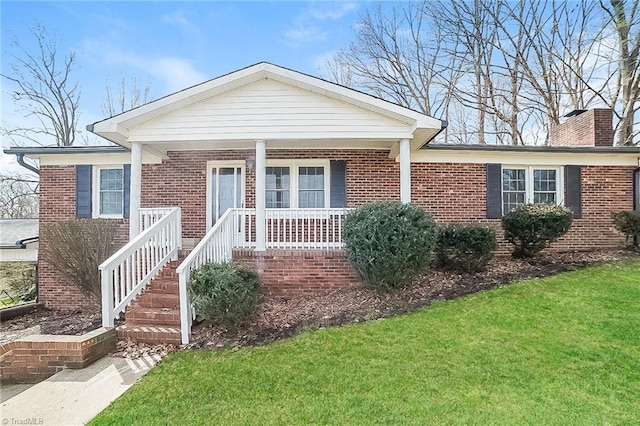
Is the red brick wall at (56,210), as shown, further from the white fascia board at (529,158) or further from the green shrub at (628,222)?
the green shrub at (628,222)

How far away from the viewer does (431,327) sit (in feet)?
17.5

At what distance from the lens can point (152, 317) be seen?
5941 millimetres

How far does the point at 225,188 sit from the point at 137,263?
370cm

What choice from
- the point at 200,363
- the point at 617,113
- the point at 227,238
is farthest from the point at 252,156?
the point at 617,113

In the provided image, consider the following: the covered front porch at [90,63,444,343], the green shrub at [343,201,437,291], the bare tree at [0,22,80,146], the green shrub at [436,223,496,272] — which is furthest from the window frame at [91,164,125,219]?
the bare tree at [0,22,80,146]

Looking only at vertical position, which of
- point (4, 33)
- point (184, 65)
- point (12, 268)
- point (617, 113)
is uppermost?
point (4, 33)

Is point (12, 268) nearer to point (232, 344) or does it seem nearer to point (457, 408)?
point (232, 344)

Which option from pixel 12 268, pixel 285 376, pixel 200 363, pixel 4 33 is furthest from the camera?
pixel 4 33

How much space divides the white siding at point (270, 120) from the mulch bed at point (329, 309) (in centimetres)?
329

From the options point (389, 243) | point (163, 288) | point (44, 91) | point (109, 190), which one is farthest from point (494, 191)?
point (44, 91)

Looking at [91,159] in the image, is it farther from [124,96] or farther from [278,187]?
[124,96]

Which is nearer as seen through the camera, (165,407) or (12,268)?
(165,407)

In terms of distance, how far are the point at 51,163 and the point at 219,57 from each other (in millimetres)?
7791

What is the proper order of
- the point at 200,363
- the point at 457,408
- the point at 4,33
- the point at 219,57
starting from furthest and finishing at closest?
the point at 4,33, the point at 219,57, the point at 200,363, the point at 457,408
